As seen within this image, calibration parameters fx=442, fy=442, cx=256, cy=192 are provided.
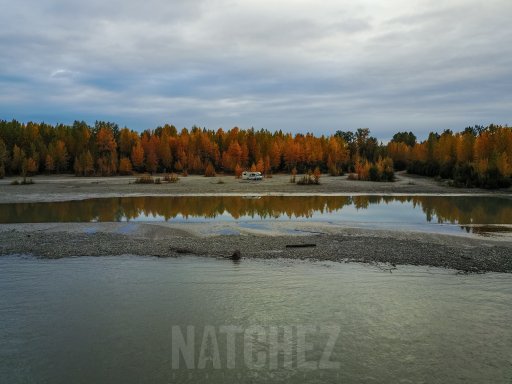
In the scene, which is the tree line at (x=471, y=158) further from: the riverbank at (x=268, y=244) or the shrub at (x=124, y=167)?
the shrub at (x=124, y=167)

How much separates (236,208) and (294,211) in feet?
15.6

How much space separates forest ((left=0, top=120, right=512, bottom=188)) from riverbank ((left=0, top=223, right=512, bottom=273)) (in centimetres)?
4047

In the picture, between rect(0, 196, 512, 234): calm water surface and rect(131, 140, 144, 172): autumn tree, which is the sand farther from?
rect(131, 140, 144, 172): autumn tree

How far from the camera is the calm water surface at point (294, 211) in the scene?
1093 inches

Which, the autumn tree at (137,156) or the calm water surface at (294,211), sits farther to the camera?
the autumn tree at (137,156)

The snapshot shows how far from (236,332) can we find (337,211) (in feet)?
80.8

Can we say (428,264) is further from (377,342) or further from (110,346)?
(110,346)

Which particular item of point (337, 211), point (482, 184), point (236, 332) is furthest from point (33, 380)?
point (482, 184)

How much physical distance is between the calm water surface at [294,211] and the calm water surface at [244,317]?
1189 cm

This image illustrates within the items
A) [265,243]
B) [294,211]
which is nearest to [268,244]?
[265,243]

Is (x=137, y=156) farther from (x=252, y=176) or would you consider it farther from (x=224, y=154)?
(x=252, y=176)

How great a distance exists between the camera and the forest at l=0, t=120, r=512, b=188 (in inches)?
2707

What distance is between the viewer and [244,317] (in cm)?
1112

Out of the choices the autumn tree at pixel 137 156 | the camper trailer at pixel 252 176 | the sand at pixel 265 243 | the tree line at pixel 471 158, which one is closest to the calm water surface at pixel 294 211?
the sand at pixel 265 243
